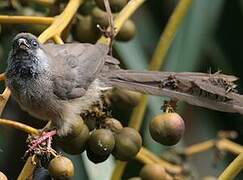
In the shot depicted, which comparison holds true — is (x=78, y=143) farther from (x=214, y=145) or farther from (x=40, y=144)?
(x=214, y=145)

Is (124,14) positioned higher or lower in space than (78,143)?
higher

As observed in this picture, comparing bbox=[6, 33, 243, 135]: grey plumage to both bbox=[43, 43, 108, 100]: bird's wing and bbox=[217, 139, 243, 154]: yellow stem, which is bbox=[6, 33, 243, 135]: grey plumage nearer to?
bbox=[43, 43, 108, 100]: bird's wing

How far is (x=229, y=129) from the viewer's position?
405 cm

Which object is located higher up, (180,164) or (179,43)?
(179,43)

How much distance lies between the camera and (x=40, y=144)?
2.56m

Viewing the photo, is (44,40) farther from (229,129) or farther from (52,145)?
(229,129)

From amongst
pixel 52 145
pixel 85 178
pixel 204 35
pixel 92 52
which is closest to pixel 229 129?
pixel 204 35

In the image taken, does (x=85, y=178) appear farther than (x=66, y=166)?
Yes

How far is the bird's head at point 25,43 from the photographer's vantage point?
2.81 m

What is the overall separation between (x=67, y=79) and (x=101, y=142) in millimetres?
566

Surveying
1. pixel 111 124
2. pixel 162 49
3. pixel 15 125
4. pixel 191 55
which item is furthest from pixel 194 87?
pixel 191 55

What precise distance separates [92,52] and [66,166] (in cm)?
62

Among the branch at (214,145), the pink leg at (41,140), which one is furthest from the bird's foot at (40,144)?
the branch at (214,145)

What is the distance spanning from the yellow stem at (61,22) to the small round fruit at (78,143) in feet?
1.03
